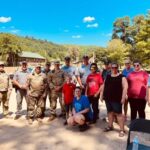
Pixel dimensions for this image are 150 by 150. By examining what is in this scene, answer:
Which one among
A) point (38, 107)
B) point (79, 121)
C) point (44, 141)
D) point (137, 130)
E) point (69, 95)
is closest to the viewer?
point (137, 130)

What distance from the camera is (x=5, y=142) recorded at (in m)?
5.84

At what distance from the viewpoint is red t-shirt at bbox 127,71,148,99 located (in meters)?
6.02

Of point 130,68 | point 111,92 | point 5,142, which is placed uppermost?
point 130,68

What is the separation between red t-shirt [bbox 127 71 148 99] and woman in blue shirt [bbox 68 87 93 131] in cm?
116

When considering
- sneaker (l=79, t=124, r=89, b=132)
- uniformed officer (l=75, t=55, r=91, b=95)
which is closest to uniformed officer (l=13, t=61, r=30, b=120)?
uniformed officer (l=75, t=55, r=91, b=95)

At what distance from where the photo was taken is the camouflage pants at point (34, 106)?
7523mm

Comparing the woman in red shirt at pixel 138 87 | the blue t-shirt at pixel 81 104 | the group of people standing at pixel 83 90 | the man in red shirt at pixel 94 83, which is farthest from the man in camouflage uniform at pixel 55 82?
the woman in red shirt at pixel 138 87

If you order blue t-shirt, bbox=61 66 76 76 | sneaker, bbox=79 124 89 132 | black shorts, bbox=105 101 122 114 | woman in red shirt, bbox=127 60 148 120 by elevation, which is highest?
blue t-shirt, bbox=61 66 76 76

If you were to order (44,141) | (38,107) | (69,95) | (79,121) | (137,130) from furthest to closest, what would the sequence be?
1. (38,107)
2. (69,95)
3. (79,121)
4. (44,141)
5. (137,130)

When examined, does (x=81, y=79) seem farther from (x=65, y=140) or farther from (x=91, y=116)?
(x=65, y=140)

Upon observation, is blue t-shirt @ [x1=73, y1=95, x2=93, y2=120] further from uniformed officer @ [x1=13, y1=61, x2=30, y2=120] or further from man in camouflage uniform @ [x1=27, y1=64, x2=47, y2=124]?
uniformed officer @ [x1=13, y1=61, x2=30, y2=120]

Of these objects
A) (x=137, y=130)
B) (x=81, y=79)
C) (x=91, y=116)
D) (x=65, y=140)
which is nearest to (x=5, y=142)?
(x=65, y=140)

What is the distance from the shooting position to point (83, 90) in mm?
7359

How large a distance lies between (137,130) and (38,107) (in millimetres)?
4887
